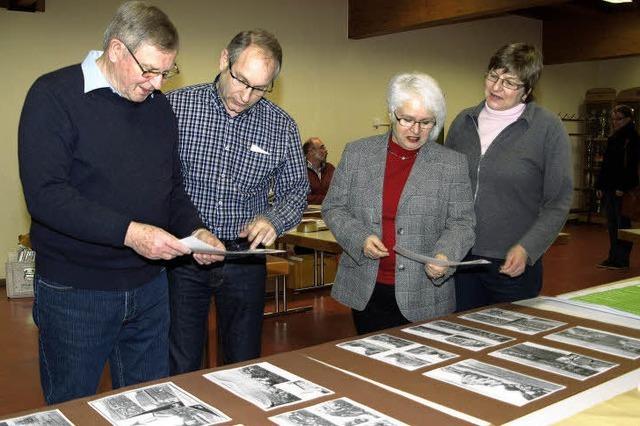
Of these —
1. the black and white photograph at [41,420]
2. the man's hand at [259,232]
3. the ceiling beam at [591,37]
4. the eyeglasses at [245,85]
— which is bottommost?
the black and white photograph at [41,420]

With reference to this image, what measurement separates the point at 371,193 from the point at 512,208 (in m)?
0.57

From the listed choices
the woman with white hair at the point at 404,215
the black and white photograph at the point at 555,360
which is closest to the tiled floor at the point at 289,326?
the woman with white hair at the point at 404,215

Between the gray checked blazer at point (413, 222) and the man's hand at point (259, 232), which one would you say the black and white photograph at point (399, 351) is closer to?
the gray checked blazer at point (413, 222)

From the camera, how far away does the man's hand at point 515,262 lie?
2.33 m

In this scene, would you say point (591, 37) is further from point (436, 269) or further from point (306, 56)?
point (436, 269)

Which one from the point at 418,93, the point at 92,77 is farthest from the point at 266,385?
the point at 418,93

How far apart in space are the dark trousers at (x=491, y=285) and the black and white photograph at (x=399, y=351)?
694 millimetres

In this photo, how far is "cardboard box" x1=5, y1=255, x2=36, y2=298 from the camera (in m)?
5.66

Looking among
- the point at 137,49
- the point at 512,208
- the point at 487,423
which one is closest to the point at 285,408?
the point at 487,423

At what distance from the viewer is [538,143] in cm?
244

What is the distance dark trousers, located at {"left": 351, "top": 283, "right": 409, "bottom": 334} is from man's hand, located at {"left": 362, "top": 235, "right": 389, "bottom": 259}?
0.16 meters

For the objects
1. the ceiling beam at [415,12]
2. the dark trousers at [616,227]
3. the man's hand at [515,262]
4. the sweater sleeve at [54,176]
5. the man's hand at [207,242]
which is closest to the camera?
the sweater sleeve at [54,176]

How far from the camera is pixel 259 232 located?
215cm

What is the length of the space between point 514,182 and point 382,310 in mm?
699
